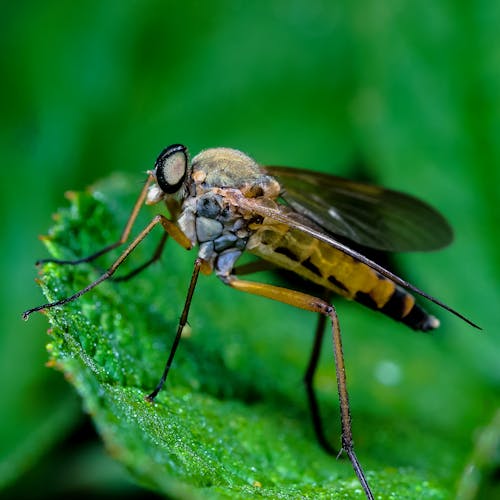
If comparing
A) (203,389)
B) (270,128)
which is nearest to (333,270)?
(203,389)

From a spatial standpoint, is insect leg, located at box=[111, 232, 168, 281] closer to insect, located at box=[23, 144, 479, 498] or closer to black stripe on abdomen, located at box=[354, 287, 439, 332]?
insect, located at box=[23, 144, 479, 498]

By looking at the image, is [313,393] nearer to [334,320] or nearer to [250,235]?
[334,320]

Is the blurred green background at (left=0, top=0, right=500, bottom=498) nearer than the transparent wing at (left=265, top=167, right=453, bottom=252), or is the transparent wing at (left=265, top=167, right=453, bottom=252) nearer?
the transparent wing at (left=265, top=167, right=453, bottom=252)

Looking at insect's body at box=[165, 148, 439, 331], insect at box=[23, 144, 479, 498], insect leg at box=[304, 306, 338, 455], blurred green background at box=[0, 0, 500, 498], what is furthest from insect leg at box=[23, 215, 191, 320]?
blurred green background at box=[0, 0, 500, 498]

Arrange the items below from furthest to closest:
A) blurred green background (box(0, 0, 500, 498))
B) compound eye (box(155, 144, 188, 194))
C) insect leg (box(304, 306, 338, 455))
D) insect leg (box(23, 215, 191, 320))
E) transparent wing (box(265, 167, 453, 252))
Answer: blurred green background (box(0, 0, 500, 498))
transparent wing (box(265, 167, 453, 252))
insect leg (box(304, 306, 338, 455))
compound eye (box(155, 144, 188, 194))
insect leg (box(23, 215, 191, 320))

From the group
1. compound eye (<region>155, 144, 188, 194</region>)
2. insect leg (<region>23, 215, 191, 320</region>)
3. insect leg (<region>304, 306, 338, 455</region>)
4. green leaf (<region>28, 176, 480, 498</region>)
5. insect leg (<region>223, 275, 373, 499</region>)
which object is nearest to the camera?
green leaf (<region>28, 176, 480, 498</region>)

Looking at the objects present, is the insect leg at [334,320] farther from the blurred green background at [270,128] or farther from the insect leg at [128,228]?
the blurred green background at [270,128]

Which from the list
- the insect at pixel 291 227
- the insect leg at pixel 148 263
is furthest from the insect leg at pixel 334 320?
the insect leg at pixel 148 263
